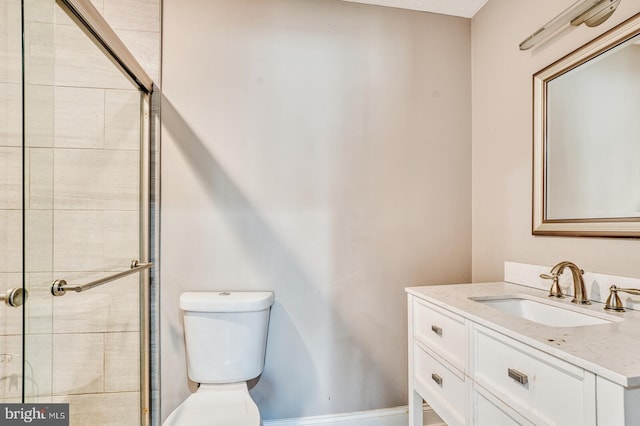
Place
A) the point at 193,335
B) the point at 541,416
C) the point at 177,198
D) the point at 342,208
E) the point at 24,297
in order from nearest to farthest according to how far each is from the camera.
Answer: the point at 541,416 → the point at 24,297 → the point at 193,335 → the point at 177,198 → the point at 342,208

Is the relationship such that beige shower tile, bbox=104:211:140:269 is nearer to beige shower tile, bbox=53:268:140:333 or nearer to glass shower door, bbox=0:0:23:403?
beige shower tile, bbox=53:268:140:333

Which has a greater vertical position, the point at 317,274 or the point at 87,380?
the point at 317,274

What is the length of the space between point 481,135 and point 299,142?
94cm

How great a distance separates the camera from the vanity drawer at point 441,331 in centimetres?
103

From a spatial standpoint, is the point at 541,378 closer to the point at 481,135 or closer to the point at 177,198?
the point at 481,135

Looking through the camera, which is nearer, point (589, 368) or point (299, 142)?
point (589, 368)

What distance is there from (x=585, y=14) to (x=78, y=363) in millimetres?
2150

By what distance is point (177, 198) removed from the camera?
5.00 feet

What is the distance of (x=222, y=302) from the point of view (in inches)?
54.2

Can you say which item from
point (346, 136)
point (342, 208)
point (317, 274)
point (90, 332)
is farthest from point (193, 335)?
point (346, 136)

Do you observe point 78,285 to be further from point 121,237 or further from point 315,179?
point 315,179

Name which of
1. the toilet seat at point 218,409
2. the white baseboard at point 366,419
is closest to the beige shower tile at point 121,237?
the toilet seat at point 218,409

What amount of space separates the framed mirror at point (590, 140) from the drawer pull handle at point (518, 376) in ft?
1.95

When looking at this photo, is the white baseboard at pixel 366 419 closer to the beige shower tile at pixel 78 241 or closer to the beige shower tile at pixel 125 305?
the beige shower tile at pixel 125 305
